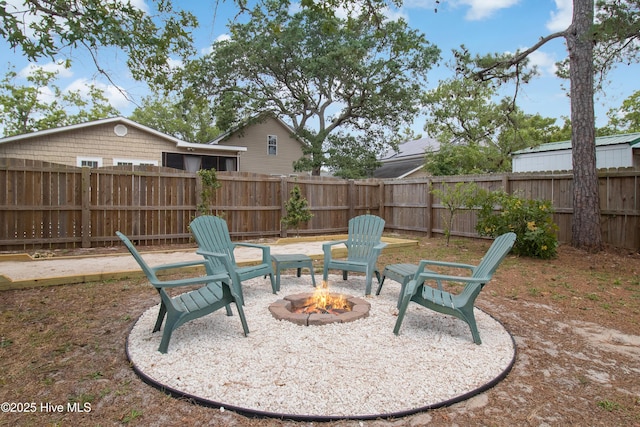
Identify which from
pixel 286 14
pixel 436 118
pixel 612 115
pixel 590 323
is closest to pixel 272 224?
pixel 590 323

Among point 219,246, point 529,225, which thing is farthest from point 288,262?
point 529,225

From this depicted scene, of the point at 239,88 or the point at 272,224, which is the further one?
the point at 239,88

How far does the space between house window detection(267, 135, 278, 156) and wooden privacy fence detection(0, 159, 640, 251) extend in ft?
27.0

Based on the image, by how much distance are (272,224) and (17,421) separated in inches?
310

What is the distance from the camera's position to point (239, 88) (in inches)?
691

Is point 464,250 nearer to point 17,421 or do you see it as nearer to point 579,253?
point 579,253

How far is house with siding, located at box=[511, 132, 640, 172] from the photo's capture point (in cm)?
1048

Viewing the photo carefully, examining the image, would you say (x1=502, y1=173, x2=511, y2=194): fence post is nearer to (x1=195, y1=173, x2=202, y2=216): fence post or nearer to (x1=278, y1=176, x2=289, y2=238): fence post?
(x1=278, y1=176, x2=289, y2=238): fence post

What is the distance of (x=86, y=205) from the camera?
742 cm

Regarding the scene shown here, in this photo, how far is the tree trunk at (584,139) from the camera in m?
6.88

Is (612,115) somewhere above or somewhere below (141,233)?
above

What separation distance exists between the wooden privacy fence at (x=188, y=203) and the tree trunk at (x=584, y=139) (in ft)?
1.40

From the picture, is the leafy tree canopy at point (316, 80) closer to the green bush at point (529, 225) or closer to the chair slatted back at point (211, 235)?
the green bush at point (529, 225)

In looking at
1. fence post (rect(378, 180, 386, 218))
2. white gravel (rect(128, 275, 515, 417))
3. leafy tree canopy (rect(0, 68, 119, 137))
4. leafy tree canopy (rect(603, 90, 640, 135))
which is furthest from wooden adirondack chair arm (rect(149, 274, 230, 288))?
leafy tree canopy (rect(603, 90, 640, 135))
